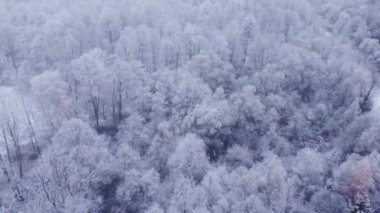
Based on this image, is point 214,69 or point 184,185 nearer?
point 184,185

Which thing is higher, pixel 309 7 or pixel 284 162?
pixel 309 7

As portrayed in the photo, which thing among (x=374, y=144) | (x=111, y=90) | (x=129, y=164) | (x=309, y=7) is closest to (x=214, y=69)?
(x=111, y=90)

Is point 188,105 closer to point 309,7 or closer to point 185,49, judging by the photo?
point 185,49

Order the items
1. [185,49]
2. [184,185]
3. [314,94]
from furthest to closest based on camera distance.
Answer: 1. [185,49]
2. [314,94]
3. [184,185]

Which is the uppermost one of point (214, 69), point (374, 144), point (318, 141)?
point (214, 69)

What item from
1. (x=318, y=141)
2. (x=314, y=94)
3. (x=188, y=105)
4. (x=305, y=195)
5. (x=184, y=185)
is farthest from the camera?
(x=314, y=94)

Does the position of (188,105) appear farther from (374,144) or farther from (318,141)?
(374,144)
